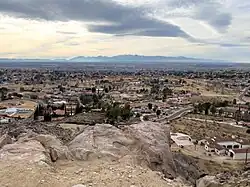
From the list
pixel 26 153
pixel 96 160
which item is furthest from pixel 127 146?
pixel 26 153

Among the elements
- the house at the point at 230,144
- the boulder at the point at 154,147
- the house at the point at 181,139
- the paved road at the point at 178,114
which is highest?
the boulder at the point at 154,147

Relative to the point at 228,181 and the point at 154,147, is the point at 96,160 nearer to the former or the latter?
the point at 154,147

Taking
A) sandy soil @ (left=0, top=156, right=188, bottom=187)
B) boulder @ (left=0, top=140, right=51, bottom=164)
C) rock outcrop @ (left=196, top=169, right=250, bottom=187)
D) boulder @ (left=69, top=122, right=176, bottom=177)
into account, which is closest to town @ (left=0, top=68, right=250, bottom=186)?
boulder @ (left=69, top=122, right=176, bottom=177)

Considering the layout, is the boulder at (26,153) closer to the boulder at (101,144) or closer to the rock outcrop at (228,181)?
the boulder at (101,144)

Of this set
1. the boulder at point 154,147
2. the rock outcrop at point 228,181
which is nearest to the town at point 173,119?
the boulder at point 154,147

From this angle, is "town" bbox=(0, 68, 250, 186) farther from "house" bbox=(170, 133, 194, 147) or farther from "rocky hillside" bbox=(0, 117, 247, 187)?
"rocky hillside" bbox=(0, 117, 247, 187)

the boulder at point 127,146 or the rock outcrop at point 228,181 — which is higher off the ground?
the boulder at point 127,146

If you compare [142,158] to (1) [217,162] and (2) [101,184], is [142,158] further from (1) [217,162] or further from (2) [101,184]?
(1) [217,162]

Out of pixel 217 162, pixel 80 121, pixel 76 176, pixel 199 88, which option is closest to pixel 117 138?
pixel 76 176
